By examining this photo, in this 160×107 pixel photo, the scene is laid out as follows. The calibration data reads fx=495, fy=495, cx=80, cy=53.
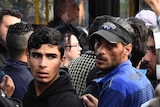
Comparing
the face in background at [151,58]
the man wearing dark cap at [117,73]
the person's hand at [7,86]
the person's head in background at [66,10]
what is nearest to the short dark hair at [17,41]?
the person's hand at [7,86]

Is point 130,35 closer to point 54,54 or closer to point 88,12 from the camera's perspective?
point 54,54

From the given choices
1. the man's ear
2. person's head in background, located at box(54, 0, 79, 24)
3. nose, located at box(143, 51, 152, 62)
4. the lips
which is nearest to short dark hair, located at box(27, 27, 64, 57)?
the lips

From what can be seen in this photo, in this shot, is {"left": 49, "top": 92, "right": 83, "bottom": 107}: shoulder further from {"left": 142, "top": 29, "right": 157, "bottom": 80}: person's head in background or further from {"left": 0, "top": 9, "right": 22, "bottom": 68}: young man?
{"left": 0, "top": 9, "right": 22, "bottom": 68}: young man

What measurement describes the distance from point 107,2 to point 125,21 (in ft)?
14.7

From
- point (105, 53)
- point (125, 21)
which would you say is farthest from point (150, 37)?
point (105, 53)

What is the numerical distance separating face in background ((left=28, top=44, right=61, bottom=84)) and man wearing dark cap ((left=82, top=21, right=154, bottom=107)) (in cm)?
31

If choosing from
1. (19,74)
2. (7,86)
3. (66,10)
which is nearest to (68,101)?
(7,86)

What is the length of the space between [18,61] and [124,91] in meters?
1.35

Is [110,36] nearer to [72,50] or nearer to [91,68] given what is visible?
[91,68]

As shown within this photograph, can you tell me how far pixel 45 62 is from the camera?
11.5 ft

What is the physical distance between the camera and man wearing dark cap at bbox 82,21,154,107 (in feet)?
9.98

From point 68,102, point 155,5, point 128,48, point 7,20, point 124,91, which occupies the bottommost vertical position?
point 68,102

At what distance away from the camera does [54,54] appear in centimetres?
353

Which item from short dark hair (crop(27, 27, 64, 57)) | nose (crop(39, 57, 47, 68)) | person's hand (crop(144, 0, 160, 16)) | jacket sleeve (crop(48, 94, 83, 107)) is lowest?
jacket sleeve (crop(48, 94, 83, 107))
